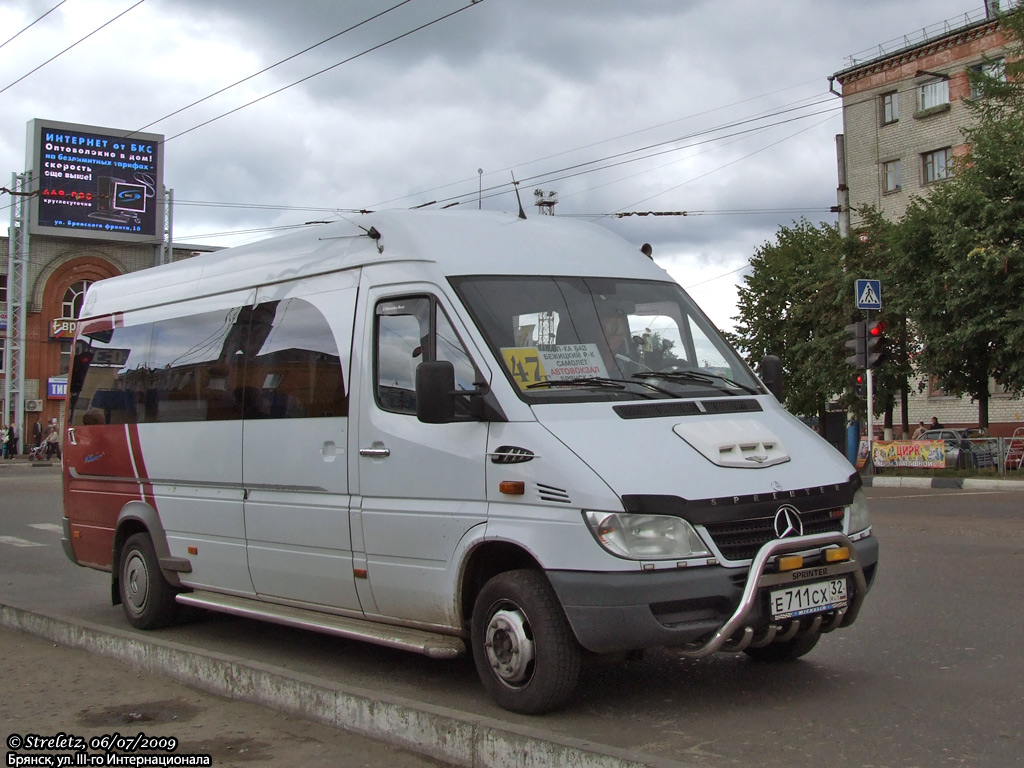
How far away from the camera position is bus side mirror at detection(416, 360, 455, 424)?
5457 millimetres

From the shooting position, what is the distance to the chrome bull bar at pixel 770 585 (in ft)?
16.5

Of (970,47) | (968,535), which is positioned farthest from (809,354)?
(968,535)

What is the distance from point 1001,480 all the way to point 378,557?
18.9 m

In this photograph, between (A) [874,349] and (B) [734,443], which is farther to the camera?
(A) [874,349]

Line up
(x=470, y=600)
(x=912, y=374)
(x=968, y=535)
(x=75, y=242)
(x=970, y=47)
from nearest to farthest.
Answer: (x=470, y=600) → (x=968, y=535) → (x=912, y=374) → (x=970, y=47) → (x=75, y=242)

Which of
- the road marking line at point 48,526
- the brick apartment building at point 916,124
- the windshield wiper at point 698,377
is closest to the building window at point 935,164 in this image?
the brick apartment building at point 916,124

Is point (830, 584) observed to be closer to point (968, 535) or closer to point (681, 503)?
point (681, 503)

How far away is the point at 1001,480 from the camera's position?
2214cm

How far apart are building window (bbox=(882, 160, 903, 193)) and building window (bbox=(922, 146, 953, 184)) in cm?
124

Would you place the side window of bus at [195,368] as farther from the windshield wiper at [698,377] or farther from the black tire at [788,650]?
the black tire at [788,650]

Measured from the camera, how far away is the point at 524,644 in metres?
5.29

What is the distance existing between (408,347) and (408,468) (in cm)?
66

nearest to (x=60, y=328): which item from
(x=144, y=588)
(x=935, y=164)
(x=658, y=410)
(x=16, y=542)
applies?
(x=935, y=164)

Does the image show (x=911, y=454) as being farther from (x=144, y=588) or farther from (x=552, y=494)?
(x=552, y=494)
